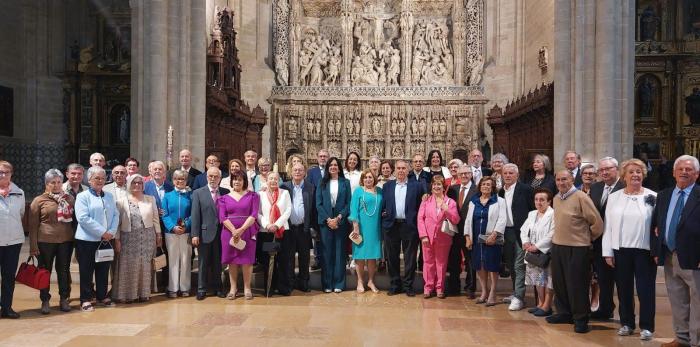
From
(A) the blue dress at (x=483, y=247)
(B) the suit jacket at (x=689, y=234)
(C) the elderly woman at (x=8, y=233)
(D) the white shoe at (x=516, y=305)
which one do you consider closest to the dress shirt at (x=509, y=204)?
(A) the blue dress at (x=483, y=247)

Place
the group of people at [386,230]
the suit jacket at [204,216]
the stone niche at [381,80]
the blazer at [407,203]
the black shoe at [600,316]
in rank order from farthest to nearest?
the stone niche at [381,80] < the blazer at [407,203] < the suit jacket at [204,216] < the black shoe at [600,316] < the group of people at [386,230]

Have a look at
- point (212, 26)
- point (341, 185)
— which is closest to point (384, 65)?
point (212, 26)

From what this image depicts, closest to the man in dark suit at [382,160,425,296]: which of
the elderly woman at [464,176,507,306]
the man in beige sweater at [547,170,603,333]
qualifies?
the elderly woman at [464,176,507,306]

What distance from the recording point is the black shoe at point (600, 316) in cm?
649

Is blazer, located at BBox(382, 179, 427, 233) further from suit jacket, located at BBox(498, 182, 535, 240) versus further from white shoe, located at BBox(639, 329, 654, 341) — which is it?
white shoe, located at BBox(639, 329, 654, 341)

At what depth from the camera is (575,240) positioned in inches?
238

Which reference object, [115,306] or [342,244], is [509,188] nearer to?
[342,244]

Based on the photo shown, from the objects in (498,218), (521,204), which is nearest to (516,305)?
(498,218)

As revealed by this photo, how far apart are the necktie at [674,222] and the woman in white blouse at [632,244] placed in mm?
323

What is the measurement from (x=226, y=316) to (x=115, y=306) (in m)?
1.44

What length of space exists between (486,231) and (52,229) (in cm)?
499

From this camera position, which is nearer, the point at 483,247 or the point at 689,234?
the point at 689,234

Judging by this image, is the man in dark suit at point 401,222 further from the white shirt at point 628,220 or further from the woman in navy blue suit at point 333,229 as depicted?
the white shirt at point 628,220

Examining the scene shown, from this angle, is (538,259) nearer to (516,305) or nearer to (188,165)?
(516,305)
